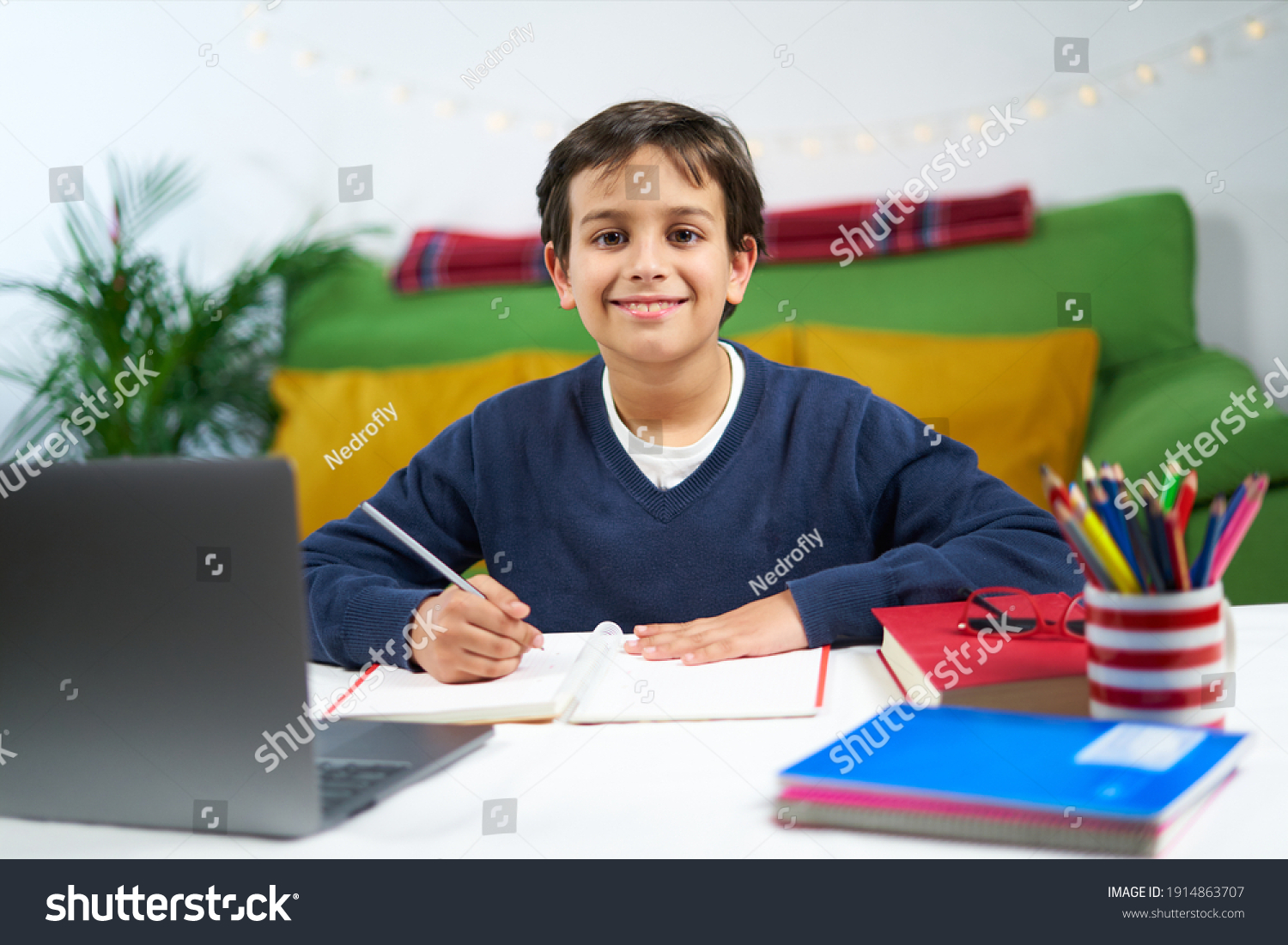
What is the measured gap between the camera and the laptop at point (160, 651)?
0.46m

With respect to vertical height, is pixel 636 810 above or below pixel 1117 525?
→ below

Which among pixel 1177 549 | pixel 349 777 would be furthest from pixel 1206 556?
pixel 349 777

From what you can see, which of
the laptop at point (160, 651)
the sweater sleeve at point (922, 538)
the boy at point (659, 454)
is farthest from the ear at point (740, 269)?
the laptop at point (160, 651)

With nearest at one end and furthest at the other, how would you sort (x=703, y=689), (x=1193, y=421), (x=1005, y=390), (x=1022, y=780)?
(x=1022, y=780) → (x=703, y=689) → (x=1193, y=421) → (x=1005, y=390)

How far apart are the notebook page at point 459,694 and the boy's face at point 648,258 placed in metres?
0.42

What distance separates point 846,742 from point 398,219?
2.07 m

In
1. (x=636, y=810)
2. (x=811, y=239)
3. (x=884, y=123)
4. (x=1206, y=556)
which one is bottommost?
(x=636, y=810)

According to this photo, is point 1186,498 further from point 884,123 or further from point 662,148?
point 884,123

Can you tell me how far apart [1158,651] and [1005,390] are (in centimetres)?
128

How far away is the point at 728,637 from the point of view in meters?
0.82

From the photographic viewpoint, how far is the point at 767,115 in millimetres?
2217

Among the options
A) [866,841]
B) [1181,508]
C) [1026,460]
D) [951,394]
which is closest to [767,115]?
[951,394]

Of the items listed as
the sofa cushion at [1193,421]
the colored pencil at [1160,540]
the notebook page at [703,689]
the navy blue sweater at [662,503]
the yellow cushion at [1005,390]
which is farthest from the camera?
the yellow cushion at [1005,390]

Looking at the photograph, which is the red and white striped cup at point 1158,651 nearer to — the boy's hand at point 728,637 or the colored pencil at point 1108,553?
the colored pencil at point 1108,553
